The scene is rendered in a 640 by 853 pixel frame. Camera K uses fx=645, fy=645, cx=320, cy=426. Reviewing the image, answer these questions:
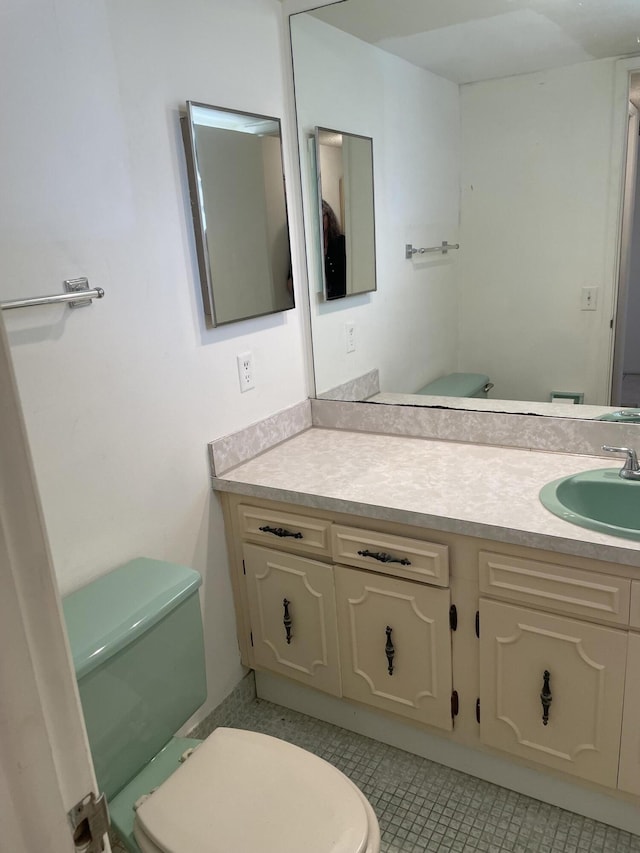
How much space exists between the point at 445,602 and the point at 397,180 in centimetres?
131

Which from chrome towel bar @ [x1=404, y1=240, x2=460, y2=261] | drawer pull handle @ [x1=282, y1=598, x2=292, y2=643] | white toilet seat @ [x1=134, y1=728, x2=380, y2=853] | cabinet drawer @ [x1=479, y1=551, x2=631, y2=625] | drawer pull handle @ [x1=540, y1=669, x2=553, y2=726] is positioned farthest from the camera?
chrome towel bar @ [x1=404, y1=240, x2=460, y2=261]

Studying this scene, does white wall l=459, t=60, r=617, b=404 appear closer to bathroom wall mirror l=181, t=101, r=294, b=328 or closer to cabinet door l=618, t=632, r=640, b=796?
bathroom wall mirror l=181, t=101, r=294, b=328

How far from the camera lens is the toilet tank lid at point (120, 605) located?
1.28 m

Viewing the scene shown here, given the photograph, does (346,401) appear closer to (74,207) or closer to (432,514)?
(432,514)

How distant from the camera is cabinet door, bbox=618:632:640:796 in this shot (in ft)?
4.60

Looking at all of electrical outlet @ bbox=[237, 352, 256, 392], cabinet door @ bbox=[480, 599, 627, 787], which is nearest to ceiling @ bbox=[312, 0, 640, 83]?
electrical outlet @ bbox=[237, 352, 256, 392]

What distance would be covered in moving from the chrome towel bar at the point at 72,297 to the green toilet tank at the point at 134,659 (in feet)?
2.13

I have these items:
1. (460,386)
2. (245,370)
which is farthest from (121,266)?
(460,386)

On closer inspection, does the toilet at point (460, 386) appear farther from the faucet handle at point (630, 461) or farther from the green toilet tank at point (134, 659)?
the green toilet tank at point (134, 659)

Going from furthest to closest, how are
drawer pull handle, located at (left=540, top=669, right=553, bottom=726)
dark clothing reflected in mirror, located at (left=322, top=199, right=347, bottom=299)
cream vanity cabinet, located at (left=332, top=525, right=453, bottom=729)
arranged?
dark clothing reflected in mirror, located at (left=322, top=199, right=347, bottom=299)
cream vanity cabinet, located at (left=332, top=525, right=453, bottom=729)
drawer pull handle, located at (left=540, top=669, right=553, bottom=726)

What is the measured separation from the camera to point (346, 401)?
2.25 metres

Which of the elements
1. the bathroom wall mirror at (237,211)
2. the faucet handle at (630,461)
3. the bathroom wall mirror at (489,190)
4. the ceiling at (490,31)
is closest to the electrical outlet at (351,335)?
the bathroom wall mirror at (489,190)

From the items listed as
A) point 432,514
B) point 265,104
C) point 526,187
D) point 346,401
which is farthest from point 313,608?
point 265,104

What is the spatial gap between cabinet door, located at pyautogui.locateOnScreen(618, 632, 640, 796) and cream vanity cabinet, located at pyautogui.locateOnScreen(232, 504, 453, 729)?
1.36 feet
